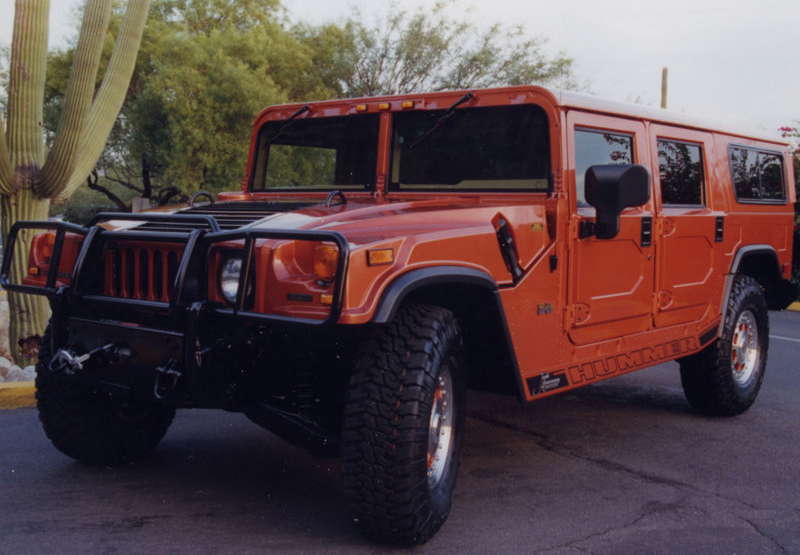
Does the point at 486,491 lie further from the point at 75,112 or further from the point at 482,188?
the point at 75,112

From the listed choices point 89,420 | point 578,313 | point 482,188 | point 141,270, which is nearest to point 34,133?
point 89,420

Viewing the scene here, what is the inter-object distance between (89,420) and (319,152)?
6.92ft

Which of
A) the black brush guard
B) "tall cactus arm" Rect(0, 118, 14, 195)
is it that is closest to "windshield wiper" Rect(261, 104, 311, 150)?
the black brush guard

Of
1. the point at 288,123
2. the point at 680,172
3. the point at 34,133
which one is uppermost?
the point at 34,133

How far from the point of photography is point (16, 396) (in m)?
6.24

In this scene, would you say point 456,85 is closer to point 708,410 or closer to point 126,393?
point 708,410

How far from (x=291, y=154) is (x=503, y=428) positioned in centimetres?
230

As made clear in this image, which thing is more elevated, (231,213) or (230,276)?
(231,213)

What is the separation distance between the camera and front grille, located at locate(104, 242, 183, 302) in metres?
3.68

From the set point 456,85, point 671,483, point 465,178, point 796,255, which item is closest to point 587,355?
point 671,483

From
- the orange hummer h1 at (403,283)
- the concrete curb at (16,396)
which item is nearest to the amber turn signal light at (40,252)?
the orange hummer h1 at (403,283)

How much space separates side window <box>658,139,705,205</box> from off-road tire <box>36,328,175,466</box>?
131 inches

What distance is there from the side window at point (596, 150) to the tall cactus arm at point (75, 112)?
5.03 meters

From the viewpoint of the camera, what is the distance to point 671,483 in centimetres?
468
